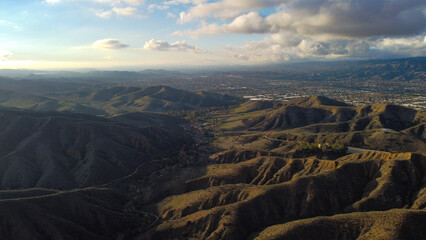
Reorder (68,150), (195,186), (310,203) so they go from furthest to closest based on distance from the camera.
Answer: (68,150) < (195,186) < (310,203)

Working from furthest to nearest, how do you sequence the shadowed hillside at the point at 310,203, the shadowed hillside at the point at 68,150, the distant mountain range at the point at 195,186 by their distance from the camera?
the shadowed hillside at the point at 68,150 → the distant mountain range at the point at 195,186 → the shadowed hillside at the point at 310,203

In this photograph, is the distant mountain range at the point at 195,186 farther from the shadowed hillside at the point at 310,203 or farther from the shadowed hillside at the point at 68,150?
the shadowed hillside at the point at 68,150

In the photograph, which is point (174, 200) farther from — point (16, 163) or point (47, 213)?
point (16, 163)

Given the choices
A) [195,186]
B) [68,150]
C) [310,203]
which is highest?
[68,150]

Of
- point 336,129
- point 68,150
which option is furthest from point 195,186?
point 336,129

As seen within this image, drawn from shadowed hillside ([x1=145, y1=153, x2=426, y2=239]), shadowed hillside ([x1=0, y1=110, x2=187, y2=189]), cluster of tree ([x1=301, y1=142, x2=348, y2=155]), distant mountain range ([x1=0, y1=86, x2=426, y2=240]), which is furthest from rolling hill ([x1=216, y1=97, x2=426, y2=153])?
shadowed hillside ([x1=0, y1=110, x2=187, y2=189])

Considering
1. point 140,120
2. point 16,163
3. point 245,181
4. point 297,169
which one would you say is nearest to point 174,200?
point 245,181

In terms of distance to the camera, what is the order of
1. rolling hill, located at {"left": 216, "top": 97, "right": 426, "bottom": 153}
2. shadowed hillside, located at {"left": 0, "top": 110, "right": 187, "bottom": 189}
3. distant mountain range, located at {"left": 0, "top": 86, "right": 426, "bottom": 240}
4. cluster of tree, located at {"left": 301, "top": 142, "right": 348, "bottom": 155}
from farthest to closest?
rolling hill, located at {"left": 216, "top": 97, "right": 426, "bottom": 153}, cluster of tree, located at {"left": 301, "top": 142, "right": 348, "bottom": 155}, shadowed hillside, located at {"left": 0, "top": 110, "right": 187, "bottom": 189}, distant mountain range, located at {"left": 0, "top": 86, "right": 426, "bottom": 240}

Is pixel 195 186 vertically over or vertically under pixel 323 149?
under

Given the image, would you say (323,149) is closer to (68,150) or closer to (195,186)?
→ (195,186)

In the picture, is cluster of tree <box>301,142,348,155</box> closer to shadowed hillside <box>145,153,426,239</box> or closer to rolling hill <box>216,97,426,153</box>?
rolling hill <box>216,97,426,153</box>

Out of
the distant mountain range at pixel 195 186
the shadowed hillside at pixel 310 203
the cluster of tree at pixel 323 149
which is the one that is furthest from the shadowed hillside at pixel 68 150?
the cluster of tree at pixel 323 149

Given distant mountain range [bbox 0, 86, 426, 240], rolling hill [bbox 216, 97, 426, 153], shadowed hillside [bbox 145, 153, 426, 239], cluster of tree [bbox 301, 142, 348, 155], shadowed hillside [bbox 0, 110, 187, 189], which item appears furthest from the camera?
rolling hill [bbox 216, 97, 426, 153]
